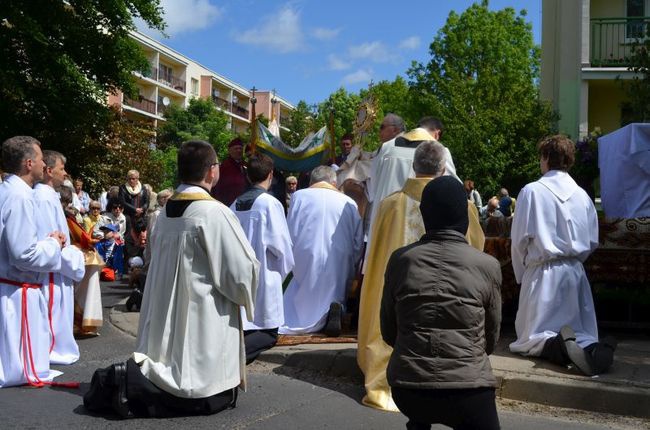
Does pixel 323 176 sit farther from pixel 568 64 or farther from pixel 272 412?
pixel 568 64

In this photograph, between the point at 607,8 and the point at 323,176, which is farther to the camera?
the point at 607,8

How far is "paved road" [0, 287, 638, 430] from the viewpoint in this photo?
17.2 ft

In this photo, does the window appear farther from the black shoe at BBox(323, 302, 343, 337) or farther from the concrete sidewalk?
the concrete sidewalk

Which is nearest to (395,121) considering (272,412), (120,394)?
(272,412)

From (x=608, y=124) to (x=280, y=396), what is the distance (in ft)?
64.3

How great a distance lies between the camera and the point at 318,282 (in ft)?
27.9

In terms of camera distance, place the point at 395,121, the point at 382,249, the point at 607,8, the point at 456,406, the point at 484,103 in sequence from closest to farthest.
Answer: the point at 456,406, the point at 382,249, the point at 395,121, the point at 607,8, the point at 484,103

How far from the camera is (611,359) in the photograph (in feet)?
20.2

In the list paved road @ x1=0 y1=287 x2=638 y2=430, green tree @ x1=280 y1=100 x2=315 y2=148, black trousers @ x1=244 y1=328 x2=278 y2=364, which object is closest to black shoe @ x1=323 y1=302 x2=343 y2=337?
black trousers @ x1=244 y1=328 x2=278 y2=364

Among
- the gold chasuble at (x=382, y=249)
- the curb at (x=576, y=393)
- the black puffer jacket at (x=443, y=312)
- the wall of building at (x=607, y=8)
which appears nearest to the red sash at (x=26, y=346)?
the gold chasuble at (x=382, y=249)

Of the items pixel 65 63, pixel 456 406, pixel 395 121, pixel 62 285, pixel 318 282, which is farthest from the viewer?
pixel 65 63

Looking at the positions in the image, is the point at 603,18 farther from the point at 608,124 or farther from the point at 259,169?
the point at 259,169

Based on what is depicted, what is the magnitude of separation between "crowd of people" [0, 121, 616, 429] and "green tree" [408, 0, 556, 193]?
52.1 feet

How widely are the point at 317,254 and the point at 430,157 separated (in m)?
3.33
